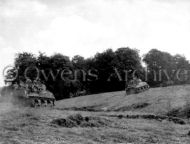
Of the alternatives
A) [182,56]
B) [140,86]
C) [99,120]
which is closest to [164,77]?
[182,56]

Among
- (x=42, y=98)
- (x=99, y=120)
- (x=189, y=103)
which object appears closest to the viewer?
(x=99, y=120)

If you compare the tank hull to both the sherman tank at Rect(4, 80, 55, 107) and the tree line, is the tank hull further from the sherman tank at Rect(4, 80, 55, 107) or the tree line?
the tree line

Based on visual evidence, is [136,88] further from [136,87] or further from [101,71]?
[101,71]

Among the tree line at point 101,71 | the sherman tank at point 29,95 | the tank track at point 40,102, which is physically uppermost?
the tree line at point 101,71

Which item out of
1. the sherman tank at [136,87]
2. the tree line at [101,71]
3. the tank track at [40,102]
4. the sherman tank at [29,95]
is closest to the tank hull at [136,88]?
the sherman tank at [136,87]

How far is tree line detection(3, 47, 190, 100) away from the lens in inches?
3332

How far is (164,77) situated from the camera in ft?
289

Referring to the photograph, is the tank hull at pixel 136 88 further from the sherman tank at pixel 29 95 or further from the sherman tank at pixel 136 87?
the sherman tank at pixel 29 95

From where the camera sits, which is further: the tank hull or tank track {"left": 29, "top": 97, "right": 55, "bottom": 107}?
the tank hull

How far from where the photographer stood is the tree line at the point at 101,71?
84625mm

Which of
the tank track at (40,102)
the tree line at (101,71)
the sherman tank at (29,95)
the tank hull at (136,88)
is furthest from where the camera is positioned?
the tree line at (101,71)

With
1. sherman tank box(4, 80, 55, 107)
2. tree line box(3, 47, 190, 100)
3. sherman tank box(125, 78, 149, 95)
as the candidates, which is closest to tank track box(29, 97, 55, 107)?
sherman tank box(4, 80, 55, 107)

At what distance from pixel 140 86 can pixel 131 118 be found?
23611 mm

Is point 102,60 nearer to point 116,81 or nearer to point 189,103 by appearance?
point 116,81
